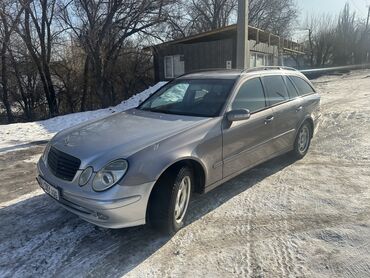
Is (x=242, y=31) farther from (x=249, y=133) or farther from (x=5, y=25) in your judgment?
(x=5, y=25)

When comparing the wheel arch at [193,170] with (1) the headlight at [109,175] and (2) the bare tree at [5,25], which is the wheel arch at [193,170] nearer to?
(1) the headlight at [109,175]

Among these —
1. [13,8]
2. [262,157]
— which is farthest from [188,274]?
[13,8]

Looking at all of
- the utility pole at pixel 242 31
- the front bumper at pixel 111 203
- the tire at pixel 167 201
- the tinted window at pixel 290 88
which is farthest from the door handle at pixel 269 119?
the utility pole at pixel 242 31

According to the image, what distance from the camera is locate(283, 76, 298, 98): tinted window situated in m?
5.33

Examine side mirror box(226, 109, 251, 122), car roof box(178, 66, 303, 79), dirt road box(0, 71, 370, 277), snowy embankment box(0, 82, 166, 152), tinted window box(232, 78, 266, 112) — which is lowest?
dirt road box(0, 71, 370, 277)

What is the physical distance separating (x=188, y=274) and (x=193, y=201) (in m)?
1.39

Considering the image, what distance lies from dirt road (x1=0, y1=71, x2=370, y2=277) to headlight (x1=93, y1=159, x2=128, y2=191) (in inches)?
26.5

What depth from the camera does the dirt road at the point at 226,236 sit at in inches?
112

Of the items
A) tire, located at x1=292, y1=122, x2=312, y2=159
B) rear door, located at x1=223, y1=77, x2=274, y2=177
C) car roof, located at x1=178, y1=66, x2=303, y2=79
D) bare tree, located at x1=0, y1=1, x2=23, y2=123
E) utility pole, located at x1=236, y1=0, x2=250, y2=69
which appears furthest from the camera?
bare tree, located at x1=0, y1=1, x2=23, y2=123

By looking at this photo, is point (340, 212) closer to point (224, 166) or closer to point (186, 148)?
point (224, 166)

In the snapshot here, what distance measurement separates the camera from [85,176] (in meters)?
2.95

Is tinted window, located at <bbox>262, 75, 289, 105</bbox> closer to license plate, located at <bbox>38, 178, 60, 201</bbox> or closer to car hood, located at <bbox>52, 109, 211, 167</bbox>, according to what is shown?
car hood, located at <bbox>52, 109, 211, 167</bbox>

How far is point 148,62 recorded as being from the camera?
22094 millimetres

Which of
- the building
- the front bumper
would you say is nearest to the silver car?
the front bumper
